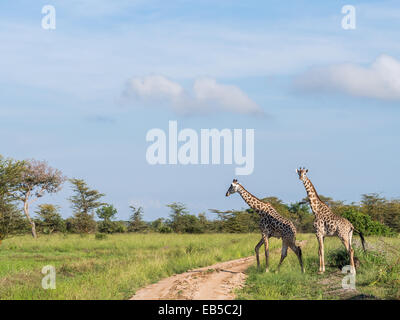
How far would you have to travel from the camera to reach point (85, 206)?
50.8 metres

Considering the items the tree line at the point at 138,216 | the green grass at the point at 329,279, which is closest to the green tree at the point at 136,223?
the tree line at the point at 138,216

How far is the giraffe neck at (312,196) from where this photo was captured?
16.0 meters

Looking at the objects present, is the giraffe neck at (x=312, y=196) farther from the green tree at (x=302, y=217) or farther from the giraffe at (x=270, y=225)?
the green tree at (x=302, y=217)

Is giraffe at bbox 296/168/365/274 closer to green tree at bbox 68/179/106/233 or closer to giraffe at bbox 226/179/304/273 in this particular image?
giraffe at bbox 226/179/304/273

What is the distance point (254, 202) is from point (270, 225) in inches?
45.6

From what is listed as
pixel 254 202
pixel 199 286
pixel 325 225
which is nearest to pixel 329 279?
pixel 325 225

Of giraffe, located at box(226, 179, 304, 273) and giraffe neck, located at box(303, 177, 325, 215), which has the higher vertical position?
giraffe neck, located at box(303, 177, 325, 215)

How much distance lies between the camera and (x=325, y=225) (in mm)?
15477

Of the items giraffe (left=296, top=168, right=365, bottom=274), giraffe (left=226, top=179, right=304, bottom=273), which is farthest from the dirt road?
giraffe (left=296, top=168, right=365, bottom=274)

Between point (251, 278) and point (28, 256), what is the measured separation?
48.2 ft

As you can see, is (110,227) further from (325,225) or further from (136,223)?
(325,225)

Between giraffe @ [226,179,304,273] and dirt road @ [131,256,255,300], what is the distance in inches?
46.7

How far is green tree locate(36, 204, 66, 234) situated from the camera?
47.8 meters
